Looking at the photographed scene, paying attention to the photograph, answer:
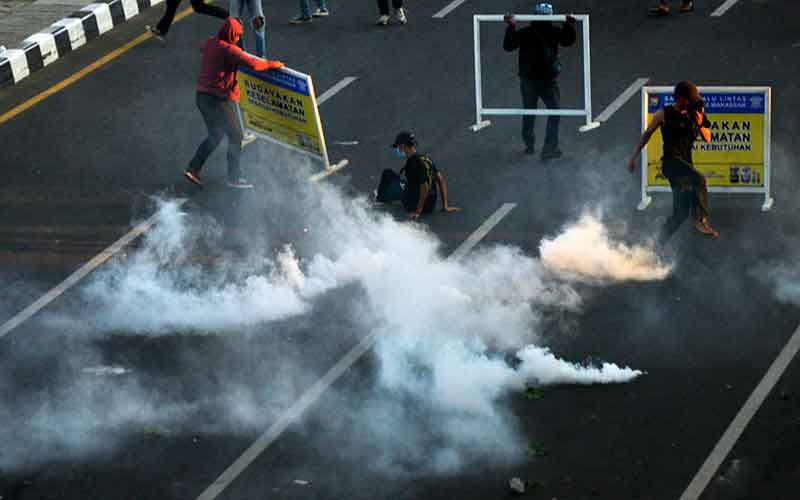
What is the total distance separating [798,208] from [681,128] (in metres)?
1.80

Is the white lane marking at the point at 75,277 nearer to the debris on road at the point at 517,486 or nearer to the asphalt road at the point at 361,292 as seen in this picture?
the asphalt road at the point at 361,292

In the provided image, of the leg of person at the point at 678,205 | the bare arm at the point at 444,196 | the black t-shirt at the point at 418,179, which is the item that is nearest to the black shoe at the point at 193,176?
the black t-shirt at the point at 418,179

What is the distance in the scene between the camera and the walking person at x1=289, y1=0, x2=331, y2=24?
19.0m

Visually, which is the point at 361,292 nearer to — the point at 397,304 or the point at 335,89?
the point at 397,304

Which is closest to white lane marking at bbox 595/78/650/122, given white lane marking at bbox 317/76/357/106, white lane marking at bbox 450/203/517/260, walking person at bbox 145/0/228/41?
white lane marking at bbox 450/203/517/260

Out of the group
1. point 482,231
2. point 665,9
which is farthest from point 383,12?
point 482,231

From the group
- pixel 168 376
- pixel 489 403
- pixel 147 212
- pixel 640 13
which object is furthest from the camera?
pixel 640 13

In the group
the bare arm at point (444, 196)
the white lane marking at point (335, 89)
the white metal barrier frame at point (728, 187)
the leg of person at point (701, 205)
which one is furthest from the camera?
the white lane marking at point (335, 89)

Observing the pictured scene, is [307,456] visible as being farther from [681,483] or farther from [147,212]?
[147,212]

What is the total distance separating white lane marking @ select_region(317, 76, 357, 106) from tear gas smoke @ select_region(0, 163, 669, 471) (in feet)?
8.99

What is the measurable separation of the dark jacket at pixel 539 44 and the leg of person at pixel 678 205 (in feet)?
8.80

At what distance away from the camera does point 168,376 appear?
11375 millimetres

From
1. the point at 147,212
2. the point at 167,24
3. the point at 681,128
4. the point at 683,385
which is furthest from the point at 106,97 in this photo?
the point at 683,385

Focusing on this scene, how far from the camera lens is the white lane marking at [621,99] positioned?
15867mm
